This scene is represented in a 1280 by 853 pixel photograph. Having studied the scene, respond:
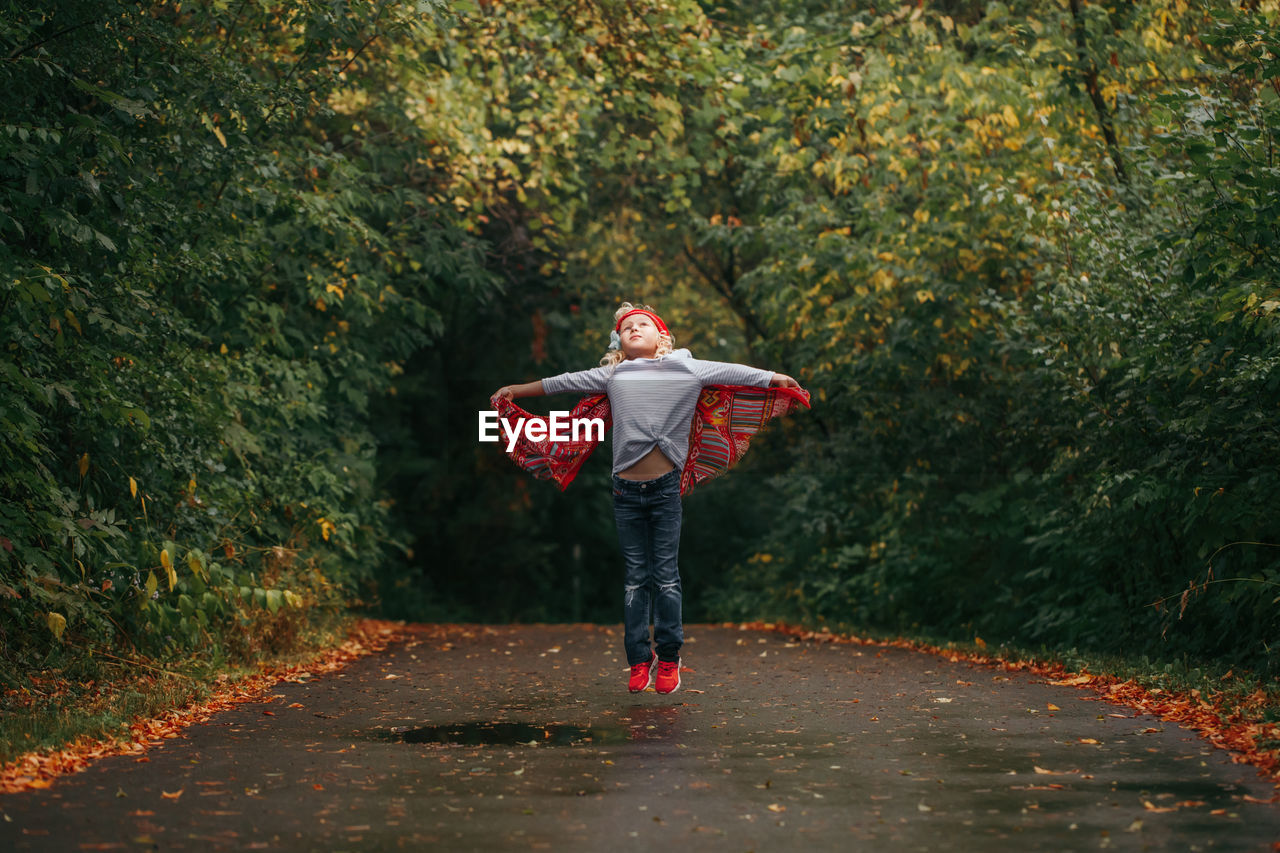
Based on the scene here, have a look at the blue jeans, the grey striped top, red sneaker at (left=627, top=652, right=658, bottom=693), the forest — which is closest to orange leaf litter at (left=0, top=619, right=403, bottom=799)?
the forest

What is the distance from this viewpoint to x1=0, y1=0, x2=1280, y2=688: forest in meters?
8.73

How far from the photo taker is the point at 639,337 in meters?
8.95

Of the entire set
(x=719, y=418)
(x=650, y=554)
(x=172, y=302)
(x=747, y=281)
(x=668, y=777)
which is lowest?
(x=668, y=777)

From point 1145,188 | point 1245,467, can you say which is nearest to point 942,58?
point 1145,188

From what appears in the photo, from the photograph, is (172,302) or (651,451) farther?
(172,302)

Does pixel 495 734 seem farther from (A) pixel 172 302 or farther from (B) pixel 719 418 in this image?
(A) pixel 172 302

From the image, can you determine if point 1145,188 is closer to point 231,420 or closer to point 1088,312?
point 1088,312

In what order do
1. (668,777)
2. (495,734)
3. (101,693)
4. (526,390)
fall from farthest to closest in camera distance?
(526,390), (101,693), (495,734), (668,777)

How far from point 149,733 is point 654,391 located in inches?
138

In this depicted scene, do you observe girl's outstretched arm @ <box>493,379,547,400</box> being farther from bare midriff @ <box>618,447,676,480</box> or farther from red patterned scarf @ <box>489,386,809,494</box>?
bare midriff @ <box>618,447,676,480</box>

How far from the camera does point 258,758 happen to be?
22.0 feet

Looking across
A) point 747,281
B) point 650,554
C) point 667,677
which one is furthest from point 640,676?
point 747,281

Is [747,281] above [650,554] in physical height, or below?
above

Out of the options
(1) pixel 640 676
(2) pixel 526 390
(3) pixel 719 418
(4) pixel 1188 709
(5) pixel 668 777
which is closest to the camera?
(5) pixel 668 777
